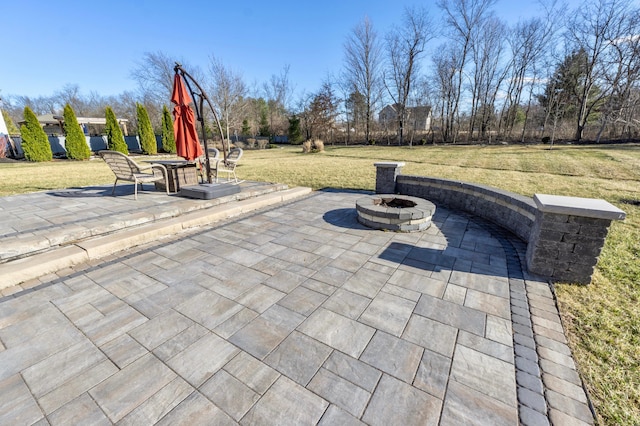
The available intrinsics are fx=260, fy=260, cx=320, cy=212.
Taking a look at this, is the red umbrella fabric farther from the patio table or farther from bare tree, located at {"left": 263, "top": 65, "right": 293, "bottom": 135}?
bare tree, located at {"left": 263, "top": 65, "right": 293, "bottom": 135}

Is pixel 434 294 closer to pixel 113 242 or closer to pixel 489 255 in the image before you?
pixel 489 255

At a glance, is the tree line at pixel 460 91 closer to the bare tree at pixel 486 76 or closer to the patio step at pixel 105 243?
the bare tree at pixel 486 76

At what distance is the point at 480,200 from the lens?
4762mm

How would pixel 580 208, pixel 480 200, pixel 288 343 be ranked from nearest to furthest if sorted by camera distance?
pixel 288 343 < pixel 580 208 < pixel 480 200

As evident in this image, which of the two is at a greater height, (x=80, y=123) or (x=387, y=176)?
(x=80, y=123)

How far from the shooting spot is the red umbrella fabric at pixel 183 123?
471cm

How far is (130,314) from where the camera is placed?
2.11m

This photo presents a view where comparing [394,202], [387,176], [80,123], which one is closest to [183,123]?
[394,202]

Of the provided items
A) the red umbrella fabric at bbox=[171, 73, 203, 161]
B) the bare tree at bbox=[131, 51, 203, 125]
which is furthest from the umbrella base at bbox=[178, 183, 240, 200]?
the bare tree at bbox=[131, 51, 203, 125]

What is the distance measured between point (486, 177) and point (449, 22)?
73.6 ft

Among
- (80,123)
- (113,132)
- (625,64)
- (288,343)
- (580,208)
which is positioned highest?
(625,64)

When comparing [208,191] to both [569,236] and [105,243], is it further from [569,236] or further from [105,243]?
[569,236]

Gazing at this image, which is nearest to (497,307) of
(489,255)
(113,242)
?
(489,255)

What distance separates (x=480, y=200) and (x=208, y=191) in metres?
5.12
